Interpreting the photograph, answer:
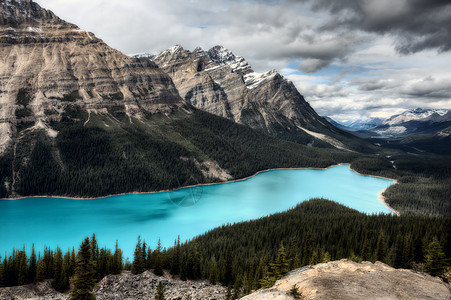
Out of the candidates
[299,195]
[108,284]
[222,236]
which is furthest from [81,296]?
[299,195]

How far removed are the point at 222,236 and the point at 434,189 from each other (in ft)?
507

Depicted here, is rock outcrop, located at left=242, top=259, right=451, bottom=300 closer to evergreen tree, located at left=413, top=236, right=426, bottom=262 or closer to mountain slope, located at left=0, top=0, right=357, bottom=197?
evergreen tree, located at left=413, top=236, right=426, bottom=262

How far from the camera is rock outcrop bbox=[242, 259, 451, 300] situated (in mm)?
18906

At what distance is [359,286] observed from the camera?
20.4 m

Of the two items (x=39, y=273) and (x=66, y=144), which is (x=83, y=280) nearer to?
(x=39, y=273)

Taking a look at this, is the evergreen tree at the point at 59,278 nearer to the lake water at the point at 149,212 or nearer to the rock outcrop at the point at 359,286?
the lake water at the point at 149,212

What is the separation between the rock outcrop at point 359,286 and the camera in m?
18.9

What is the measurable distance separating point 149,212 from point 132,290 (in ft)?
229

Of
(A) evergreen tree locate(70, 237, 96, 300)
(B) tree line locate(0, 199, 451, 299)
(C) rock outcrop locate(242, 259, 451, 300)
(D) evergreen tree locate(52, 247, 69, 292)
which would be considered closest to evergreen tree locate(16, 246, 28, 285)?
(B) tree line locate(0, 199, 451, 299)

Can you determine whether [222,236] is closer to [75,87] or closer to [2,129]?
[2,129]

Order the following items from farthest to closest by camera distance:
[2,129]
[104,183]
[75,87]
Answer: [75,87], [2,129], [104,183]

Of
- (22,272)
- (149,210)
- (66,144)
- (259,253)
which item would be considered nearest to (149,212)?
(149,210)

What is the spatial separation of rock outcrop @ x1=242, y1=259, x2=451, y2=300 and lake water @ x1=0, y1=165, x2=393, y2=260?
60936 millimetres

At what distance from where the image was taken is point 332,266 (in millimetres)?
25812
